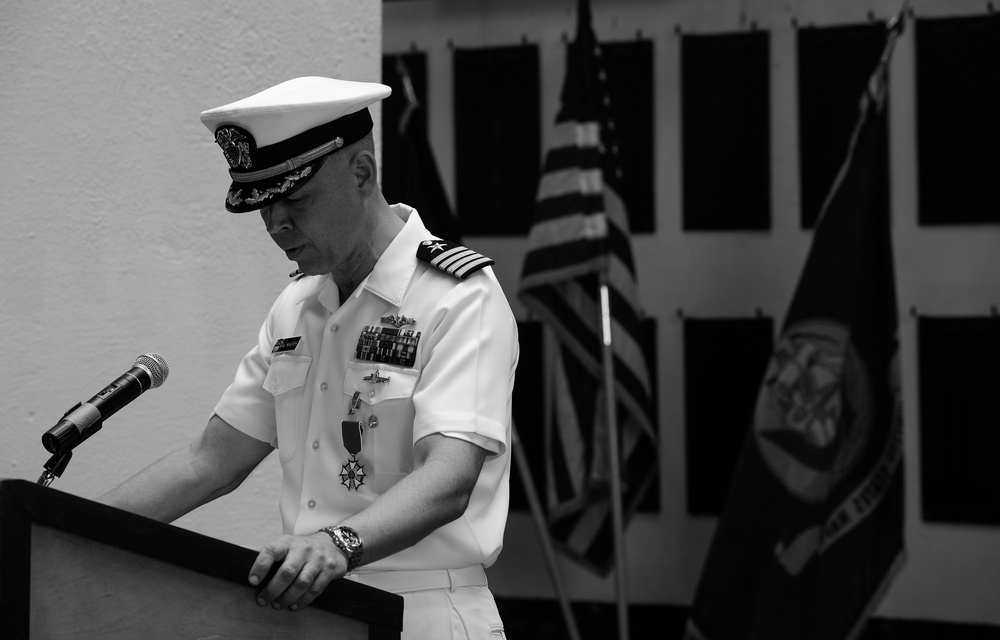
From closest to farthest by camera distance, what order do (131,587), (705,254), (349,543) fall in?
(131,587) < (349,543) < (705,254)

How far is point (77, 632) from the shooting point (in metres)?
1.14

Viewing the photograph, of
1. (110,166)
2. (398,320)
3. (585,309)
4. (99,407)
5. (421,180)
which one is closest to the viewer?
(99,407)

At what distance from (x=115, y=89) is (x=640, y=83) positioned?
8.32ft

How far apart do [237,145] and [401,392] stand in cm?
41

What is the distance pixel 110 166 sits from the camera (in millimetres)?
2826

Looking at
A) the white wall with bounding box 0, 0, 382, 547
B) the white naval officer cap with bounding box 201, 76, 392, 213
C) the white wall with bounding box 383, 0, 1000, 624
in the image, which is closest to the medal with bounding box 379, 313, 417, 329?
the white naval officer cap with bounding box 201, 76, 392, 213

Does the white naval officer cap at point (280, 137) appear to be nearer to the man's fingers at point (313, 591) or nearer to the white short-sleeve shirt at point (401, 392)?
the white short-sleeve shirt at point (401, 392)

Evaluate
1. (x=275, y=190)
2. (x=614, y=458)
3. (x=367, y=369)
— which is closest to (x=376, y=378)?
(x=367, y=369)

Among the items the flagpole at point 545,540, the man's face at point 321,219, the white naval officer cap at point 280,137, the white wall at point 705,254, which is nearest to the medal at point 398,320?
the man's face at point 321,219

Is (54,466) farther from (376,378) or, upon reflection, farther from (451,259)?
(451,259)

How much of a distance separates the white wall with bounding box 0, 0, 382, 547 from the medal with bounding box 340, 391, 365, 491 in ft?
4.10

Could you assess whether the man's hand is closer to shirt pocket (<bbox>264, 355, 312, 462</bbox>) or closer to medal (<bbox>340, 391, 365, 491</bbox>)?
medal (<bbox>340, 391, 365, 491</bbox>)

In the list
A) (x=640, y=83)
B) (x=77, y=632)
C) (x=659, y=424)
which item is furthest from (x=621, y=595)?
(x=77, y=632)

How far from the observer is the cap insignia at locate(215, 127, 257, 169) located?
5.32 ft
